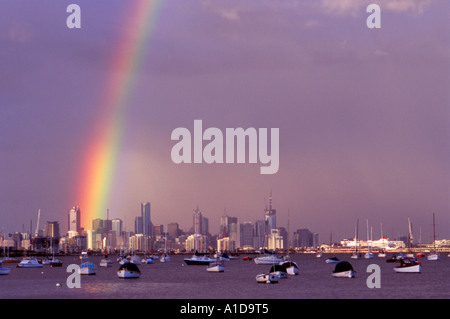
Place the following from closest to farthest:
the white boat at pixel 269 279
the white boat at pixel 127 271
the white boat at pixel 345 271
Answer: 1. the white boat at pixel 269 279
2. the white boat at pixel 345 271
3. the white boat at pixel 127 271

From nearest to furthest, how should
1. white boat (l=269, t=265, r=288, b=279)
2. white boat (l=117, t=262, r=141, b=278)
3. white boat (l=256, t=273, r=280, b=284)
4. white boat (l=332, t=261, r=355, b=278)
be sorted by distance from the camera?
white boat (l=256, t=273, r=280, b=284) → white boat (l=269, t=265, r=288, b=279) → white boat (l=332, t=261, r=355, b=278) → white boat (l=117, t=262, r=141, b=278)

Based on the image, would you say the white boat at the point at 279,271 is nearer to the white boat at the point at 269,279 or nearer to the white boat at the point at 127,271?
the white boat at the point at 269,279

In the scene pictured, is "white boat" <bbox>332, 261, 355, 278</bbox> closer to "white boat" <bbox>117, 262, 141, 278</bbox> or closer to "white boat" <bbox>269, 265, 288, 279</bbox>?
"white boat" <bbox>269, 265, 288, 279</bbox>

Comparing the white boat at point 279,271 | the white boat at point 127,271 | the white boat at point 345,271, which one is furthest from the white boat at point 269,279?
the white boat at point 127,271

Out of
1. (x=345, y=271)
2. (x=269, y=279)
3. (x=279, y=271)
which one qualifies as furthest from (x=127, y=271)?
(x=345, y=271)

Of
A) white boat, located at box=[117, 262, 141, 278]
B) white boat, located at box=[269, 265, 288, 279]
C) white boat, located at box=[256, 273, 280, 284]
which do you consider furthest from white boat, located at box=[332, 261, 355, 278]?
white boat, located at box=[117, 262, 141, 278]

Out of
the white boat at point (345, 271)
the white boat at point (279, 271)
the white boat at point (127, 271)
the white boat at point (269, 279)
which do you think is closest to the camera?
the white boat at point (269, 279)

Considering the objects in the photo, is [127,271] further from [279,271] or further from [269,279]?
[269,279]

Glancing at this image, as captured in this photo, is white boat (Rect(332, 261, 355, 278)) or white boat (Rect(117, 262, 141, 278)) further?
white boat (Rect(117, 262, 141, 278))

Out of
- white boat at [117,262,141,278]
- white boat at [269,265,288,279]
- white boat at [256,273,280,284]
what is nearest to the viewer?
white boat at [256,273,280,284]

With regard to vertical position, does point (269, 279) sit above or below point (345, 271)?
above
